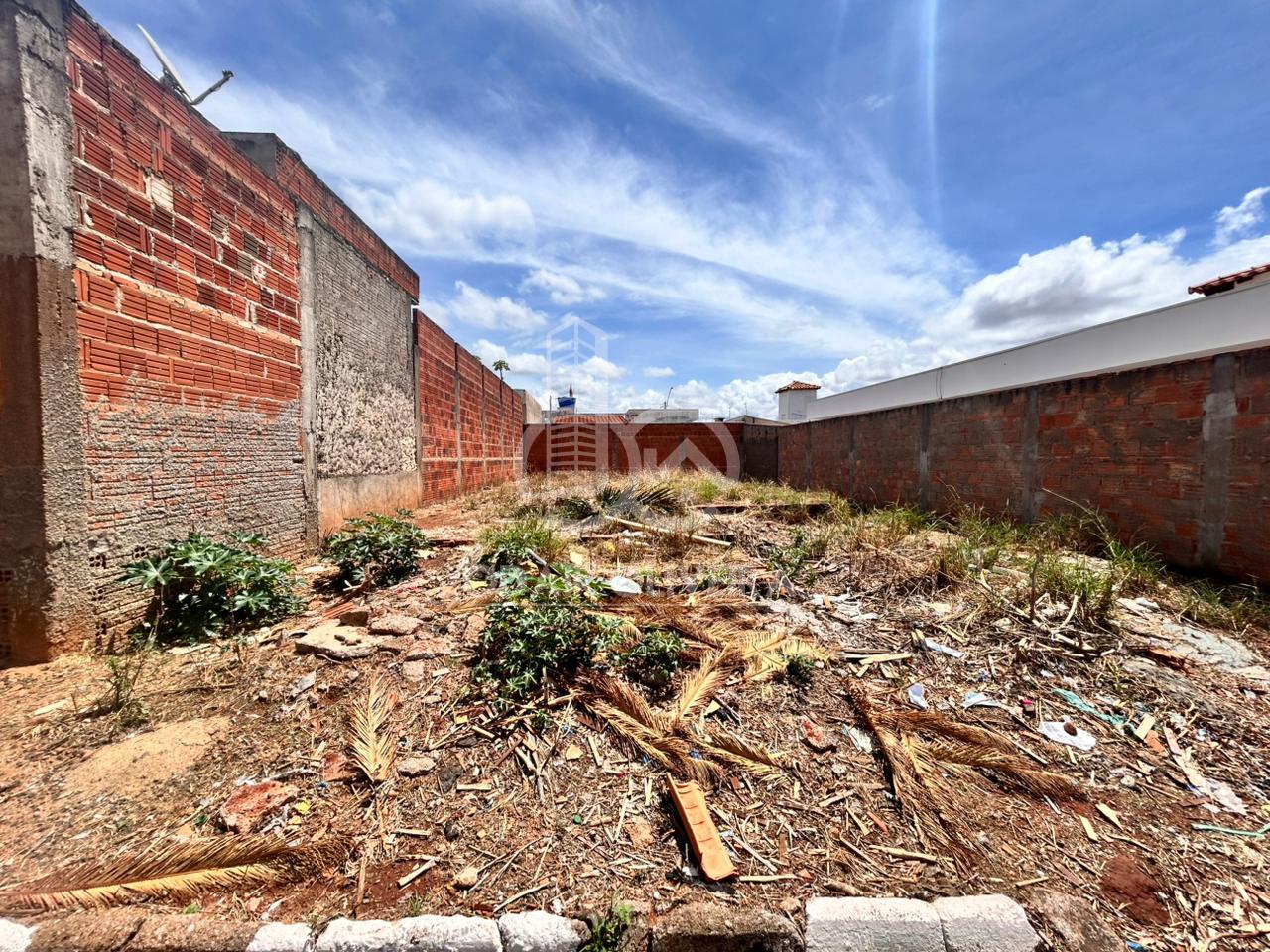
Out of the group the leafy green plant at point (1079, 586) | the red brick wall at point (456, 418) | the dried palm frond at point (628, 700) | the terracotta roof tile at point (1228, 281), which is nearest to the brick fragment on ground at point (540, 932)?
the dried palm frond at point (628, 700)

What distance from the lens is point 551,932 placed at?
130cm

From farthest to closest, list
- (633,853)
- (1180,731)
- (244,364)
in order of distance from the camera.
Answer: (244,364) < (1180,731) < (633,853)

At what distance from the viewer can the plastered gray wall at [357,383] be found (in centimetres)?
456

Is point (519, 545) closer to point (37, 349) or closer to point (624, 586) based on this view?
point (624, 586)

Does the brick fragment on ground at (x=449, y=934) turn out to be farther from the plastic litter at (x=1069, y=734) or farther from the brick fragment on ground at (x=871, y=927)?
the plastic litter at (x=1069, y=734)

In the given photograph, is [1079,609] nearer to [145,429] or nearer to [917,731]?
[917,731]

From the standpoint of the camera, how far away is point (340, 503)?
4816mm

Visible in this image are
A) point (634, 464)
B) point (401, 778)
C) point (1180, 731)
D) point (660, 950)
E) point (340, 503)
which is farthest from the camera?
point (634, 464)

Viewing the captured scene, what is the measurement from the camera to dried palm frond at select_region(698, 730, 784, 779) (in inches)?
73.9

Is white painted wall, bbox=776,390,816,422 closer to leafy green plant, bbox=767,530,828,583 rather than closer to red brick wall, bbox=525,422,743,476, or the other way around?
red brick wall, bbox=525,422,743,476

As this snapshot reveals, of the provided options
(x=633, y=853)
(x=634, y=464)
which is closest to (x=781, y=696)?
(x=633, y=853)

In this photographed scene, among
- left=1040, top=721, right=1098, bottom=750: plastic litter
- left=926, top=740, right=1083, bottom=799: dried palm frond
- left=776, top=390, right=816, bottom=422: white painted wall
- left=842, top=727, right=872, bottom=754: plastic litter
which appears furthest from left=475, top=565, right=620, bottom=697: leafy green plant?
left=776, top=390, right=816, bottom=422: white painted wall

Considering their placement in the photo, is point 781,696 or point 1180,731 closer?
point 1180,731

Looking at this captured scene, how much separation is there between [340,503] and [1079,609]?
609 centimetres
